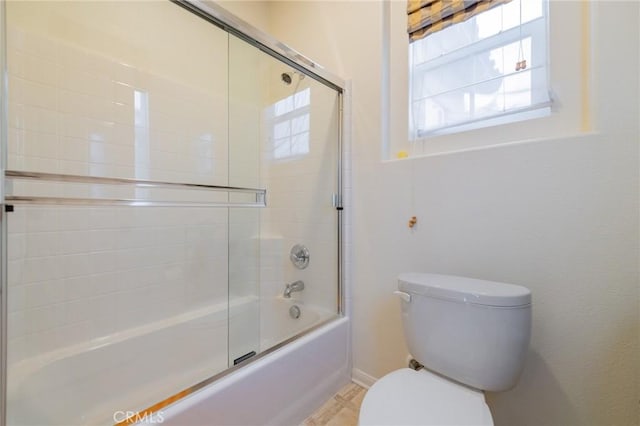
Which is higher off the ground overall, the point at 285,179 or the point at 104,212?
the point at 285,179

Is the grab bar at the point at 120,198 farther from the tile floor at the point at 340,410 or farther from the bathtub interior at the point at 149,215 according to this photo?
the tile floor at the point at 340,410

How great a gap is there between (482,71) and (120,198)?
183 centimetres

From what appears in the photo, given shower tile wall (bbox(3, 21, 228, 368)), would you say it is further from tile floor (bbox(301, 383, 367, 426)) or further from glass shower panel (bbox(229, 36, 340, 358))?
tile floor (bbox(301, 383, 367, 426))

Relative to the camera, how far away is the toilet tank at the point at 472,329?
2.87 feet

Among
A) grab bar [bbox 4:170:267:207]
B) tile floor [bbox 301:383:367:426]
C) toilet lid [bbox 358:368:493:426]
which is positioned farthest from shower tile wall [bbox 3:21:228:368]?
toilet lid [bbox 358:368:493:426]

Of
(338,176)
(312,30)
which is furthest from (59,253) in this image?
(312,30)

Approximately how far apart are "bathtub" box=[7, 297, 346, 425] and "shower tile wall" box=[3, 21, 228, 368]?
64 millimetres

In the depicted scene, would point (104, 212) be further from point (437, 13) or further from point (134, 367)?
point (437, 13)

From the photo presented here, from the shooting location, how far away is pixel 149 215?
1.49 m

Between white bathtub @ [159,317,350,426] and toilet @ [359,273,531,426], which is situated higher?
toilet @ [359,273,531,426]

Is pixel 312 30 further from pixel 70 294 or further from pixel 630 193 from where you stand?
pixel 70 294

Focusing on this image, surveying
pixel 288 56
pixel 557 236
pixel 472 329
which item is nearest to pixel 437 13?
pixel 288 56

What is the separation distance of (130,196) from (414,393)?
1.54 meters

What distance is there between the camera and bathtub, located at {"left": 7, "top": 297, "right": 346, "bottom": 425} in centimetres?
102
